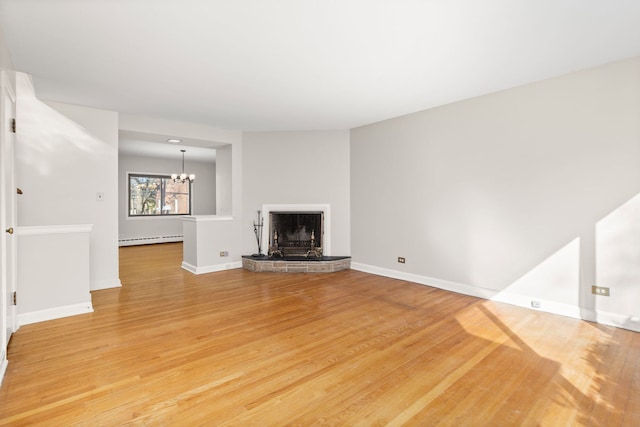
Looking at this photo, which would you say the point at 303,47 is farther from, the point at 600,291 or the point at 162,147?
the point at 162,147

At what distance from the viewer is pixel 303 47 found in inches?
104

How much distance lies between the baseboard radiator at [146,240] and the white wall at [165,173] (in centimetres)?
8

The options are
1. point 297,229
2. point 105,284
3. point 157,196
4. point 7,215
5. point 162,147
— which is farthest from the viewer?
point 157,196

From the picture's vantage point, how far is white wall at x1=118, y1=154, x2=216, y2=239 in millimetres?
8469

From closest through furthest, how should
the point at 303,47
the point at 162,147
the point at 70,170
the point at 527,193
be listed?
the point at 303,47
the point at 527,193
the point at 70,170
the point at 162,147

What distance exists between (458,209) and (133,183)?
28.0ft

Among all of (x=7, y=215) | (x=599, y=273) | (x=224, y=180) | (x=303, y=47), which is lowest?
(x=599, y=273)

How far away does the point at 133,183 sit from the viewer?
8734 millimetres

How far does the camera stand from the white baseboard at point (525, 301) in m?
2.90

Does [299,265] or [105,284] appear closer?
[105,284]

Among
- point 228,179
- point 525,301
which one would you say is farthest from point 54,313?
point 525,301

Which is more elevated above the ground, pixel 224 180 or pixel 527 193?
pixel 224 180

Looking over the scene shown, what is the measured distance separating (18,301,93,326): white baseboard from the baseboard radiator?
5671 millimetres

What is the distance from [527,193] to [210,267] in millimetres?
4759
